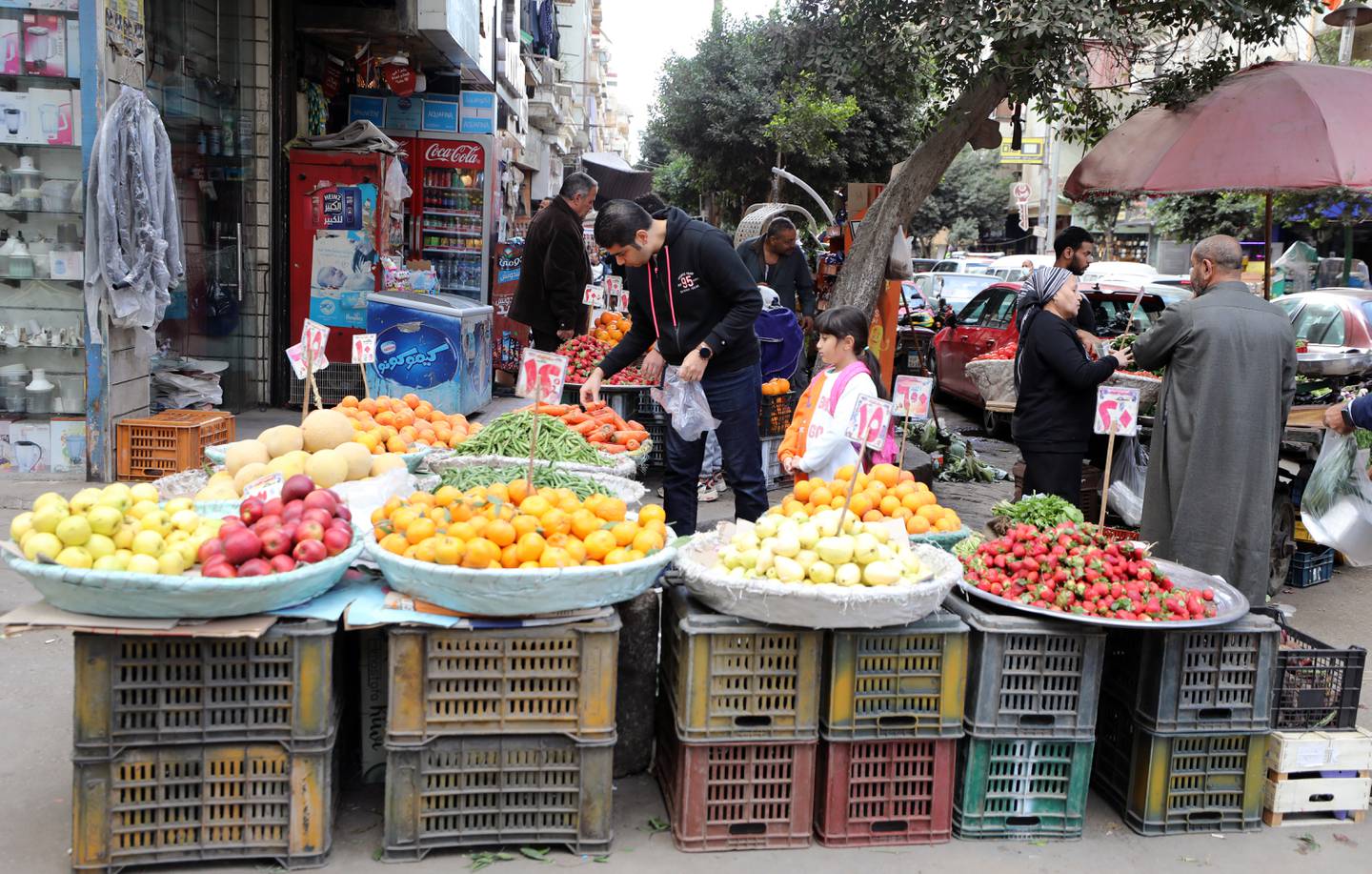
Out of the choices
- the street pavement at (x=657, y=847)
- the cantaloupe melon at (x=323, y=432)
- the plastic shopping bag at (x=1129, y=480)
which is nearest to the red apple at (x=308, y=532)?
the street pavement at (x=657, y=847)

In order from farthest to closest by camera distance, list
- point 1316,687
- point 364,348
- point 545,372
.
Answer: point 364,348
point 545,372
point 1316,687

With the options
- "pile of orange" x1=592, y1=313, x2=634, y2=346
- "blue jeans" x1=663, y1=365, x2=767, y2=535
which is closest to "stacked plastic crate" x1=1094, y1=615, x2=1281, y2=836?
"blue jeans" x1=663, y1=365, x2=767, y2=535

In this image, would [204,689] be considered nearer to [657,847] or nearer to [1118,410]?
[657,847]

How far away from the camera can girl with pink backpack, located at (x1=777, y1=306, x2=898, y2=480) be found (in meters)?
5.58

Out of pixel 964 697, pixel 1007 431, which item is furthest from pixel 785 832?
pixel 1007 431

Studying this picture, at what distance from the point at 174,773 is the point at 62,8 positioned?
6.26 metres

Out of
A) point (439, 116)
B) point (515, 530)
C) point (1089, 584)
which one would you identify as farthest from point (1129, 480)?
point (439, 116)

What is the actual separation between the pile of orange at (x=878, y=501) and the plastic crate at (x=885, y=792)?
1045 mm

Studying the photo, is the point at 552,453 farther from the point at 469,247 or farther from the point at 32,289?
the point at 469,247

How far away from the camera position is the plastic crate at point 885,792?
12.8ft

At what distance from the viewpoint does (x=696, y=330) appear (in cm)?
600

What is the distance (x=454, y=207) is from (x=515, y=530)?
1113 cm

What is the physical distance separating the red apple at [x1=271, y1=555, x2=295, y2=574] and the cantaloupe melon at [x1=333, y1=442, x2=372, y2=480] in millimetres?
1440

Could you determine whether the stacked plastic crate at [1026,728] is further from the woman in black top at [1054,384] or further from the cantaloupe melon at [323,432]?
the cantaloupe melon at [323,432]
